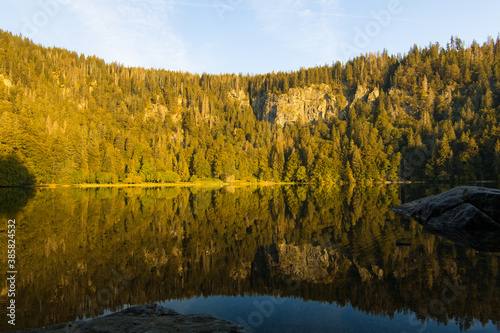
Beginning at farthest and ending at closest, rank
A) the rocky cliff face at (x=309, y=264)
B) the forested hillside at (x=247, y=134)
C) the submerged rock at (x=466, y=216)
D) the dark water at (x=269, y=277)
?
1. the forested hillside at (x=247, y=134)
2. the submerged rock at (x=466, y=216)
3. the rocky cliff face at (x=309, y=264)
4. the dark water at (x=269, y=277)

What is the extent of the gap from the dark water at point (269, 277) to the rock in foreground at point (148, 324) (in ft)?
5.05

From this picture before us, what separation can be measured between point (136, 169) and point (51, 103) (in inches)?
2944

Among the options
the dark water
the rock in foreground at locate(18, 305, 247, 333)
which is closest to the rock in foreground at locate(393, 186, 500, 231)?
the dark water

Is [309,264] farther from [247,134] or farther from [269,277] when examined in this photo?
[247,134]

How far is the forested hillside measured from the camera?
102312 mm

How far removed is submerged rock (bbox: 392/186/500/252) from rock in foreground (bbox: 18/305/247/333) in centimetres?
1681

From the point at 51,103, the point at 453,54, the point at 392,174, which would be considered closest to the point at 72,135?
the point at 51,103

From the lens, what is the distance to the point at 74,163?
101500mm

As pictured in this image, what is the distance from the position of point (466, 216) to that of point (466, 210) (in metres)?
0.66

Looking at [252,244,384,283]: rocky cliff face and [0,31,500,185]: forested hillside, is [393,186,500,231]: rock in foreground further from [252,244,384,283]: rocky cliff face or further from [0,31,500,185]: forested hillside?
[0,31,500,185]: forested hillside

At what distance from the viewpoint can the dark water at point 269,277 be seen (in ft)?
29.7

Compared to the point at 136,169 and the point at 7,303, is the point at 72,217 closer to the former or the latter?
the point at 7,303

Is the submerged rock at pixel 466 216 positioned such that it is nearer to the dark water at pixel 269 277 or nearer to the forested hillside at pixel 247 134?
the dark water at pixel 269 277

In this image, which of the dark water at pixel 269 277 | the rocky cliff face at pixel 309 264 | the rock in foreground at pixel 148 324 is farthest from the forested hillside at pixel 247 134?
the rock in foreground at pixel 148 324
